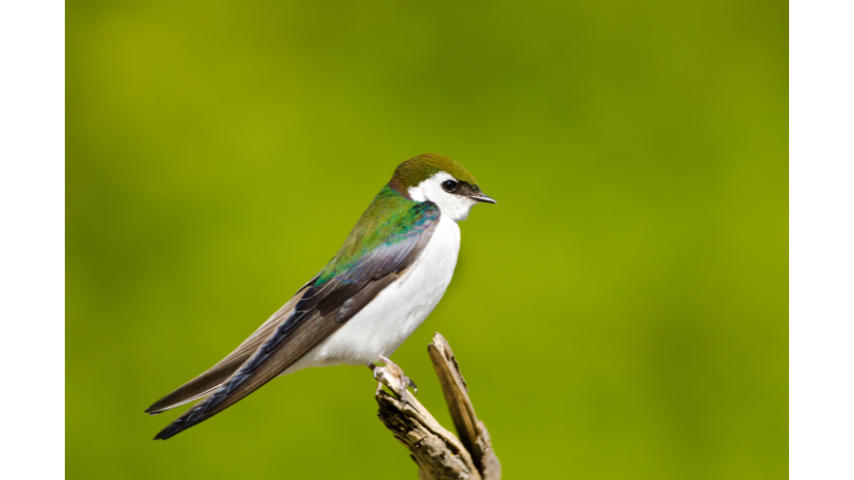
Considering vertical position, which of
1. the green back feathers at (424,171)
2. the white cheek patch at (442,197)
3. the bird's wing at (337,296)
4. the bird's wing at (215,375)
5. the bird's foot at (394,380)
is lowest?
the bird's foot at (394,380)

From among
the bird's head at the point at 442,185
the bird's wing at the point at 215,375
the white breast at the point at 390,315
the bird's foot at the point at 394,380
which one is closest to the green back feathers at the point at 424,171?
the bird's head at the point at 442,185

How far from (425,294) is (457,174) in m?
0.31

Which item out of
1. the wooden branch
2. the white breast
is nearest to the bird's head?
the white breast

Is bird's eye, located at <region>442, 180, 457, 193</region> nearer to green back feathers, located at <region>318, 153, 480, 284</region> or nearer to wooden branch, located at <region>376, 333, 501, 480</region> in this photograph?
green back feathers, located at <region>318, 153, 480, 284</region>

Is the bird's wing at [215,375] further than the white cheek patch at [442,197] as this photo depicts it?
No

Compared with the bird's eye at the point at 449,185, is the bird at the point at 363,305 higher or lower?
lower

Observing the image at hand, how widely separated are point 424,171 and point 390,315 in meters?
0.37

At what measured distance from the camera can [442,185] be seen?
55.8 inches

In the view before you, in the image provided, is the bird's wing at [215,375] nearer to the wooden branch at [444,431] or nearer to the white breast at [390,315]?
Answer: the white breast at [390,315]

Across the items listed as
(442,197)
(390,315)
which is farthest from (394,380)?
(442,197)

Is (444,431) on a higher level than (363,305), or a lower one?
lower

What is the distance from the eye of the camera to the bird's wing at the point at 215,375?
1.21 m

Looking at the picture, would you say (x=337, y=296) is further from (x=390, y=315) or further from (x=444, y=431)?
(x=444, y=431)

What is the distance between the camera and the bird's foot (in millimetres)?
1247
